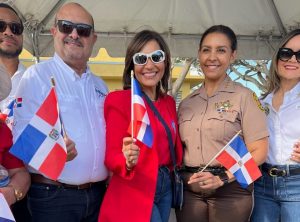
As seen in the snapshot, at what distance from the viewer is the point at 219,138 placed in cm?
304

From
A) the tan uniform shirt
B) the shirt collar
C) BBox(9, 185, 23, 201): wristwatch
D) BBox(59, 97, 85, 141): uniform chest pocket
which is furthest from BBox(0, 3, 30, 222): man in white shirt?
the tan uniform shirt

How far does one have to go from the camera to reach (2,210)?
6.81 ft

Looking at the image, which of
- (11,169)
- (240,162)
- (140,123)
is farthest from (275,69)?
(11,169)

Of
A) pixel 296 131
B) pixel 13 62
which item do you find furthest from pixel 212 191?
pixel 13 62

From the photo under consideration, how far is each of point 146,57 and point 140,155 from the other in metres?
0.73

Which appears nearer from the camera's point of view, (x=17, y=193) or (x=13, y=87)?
(x=17, y=193)

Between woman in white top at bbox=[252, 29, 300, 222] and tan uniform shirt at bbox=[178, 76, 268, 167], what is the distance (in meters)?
0.23

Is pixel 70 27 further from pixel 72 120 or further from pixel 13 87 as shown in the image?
pixel 13 87

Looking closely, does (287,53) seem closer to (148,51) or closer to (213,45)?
(213,45)

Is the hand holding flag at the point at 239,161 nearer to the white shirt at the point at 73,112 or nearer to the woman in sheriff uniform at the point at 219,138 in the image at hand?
the woman in sheriff uniform at the point at 219,138

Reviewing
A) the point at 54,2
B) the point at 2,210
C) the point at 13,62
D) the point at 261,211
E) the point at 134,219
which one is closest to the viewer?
the point at 2,210

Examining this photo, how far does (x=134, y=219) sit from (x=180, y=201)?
49 cm

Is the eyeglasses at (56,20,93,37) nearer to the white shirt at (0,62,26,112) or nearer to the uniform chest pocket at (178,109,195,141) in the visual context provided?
the white shirt at (0,62,26,112)

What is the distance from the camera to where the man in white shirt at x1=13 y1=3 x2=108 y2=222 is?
275 cm
